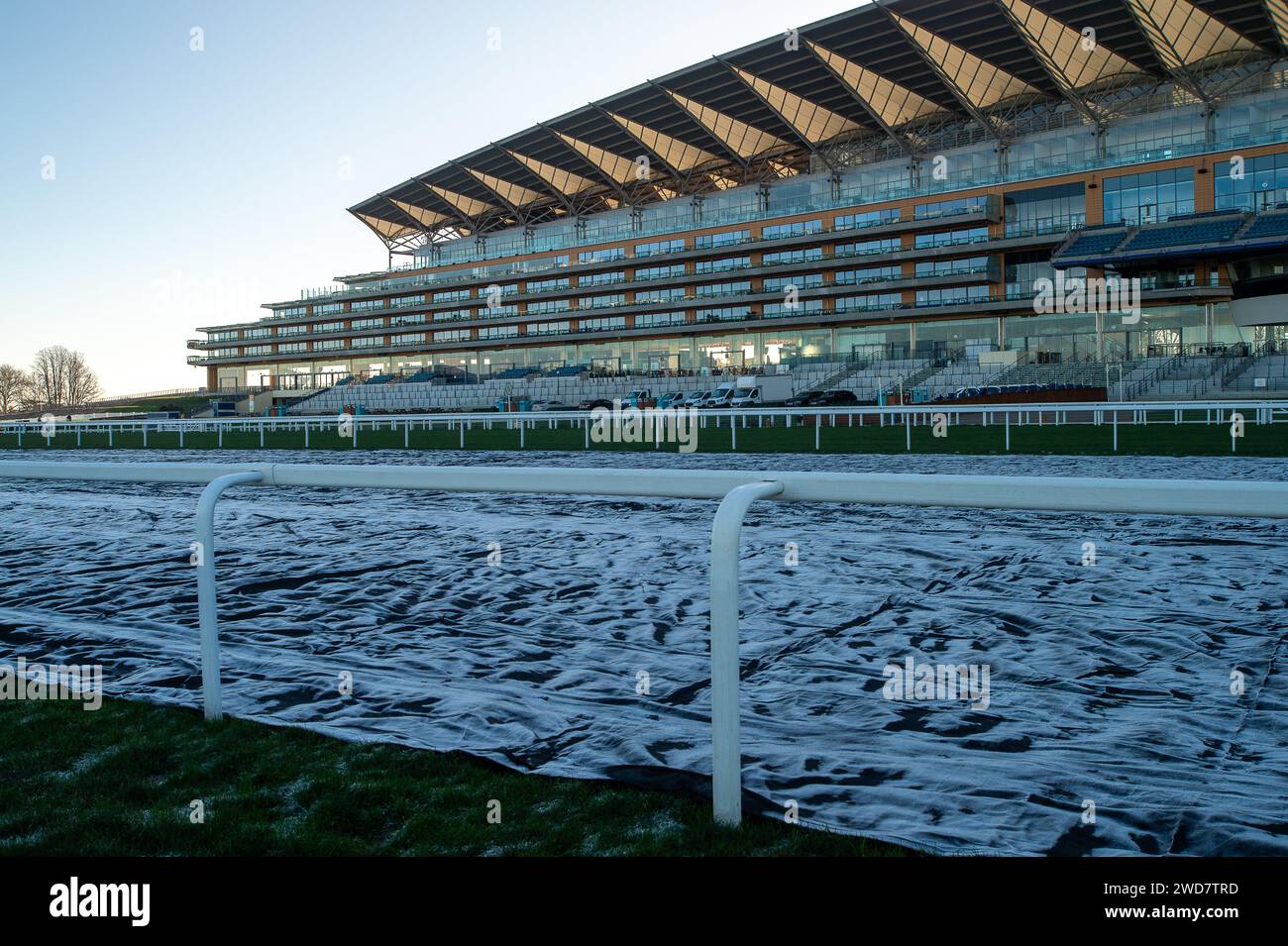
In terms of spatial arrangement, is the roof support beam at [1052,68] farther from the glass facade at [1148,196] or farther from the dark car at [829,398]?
the dark car at [829,398]

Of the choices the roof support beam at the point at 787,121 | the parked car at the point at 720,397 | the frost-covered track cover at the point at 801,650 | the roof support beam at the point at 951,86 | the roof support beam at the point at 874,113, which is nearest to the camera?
the frost-covered track cover at the point at 801,650

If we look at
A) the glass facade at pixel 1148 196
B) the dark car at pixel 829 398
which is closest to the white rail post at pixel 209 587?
the dark car at pixel 829 398

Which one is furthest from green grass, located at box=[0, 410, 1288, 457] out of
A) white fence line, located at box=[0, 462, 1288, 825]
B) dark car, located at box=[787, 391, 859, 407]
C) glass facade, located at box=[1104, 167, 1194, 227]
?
glass facade, located at box=[1104, 167, 1194, 227]

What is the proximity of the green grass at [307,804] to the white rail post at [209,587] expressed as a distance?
209 millimetres

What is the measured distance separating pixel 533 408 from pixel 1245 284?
128 ft

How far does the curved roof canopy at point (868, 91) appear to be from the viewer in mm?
51562

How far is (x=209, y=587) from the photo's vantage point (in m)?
4.11

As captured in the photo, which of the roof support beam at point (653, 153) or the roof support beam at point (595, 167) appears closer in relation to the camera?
the roof support beam at point (653, 153)

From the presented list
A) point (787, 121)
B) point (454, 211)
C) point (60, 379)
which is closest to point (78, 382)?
point (60, 379)

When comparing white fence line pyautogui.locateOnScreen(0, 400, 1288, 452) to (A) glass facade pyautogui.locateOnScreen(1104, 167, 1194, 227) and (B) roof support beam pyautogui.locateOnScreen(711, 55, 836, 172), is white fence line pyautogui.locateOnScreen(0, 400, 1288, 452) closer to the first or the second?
(A) glass facade pyautogui.locateOnScreen(1104, 167, 1194, 227)

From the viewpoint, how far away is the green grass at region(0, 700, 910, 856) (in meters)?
2.69
